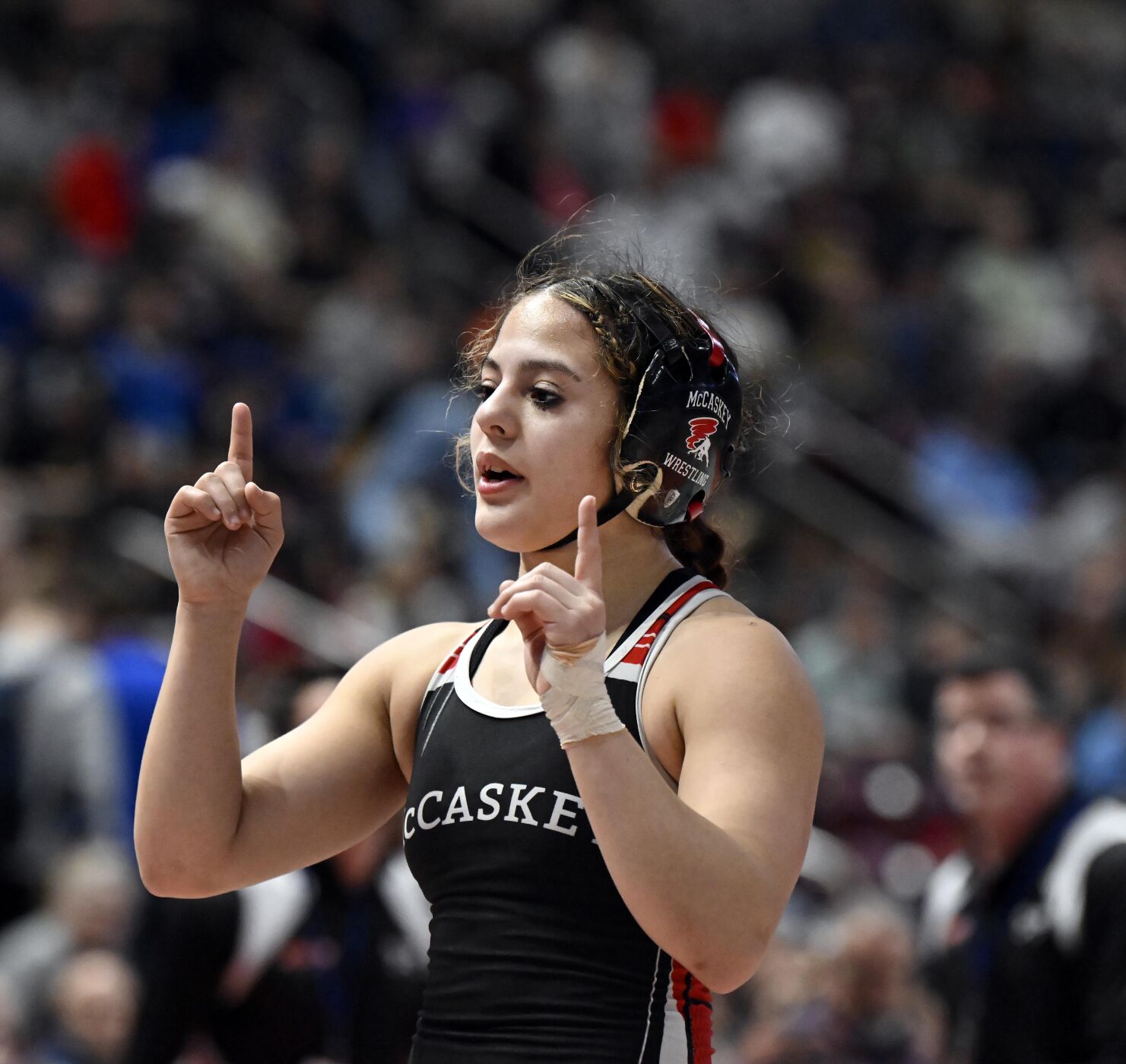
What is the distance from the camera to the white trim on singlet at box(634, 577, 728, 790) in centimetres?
253

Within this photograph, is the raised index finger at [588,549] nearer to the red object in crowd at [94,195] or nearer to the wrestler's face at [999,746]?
the wrestler's face at [999,746]

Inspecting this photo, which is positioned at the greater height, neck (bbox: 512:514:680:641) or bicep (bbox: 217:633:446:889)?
neck (bbox: 512:514:680:641)

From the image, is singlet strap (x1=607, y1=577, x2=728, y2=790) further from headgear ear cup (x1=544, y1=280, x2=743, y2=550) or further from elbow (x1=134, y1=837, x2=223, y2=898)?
elbow (x1=134, y1=837, x2=223, y2=898)

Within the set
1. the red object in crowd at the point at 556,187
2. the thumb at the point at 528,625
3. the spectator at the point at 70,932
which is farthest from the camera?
the red object in crowd at the point at 556,187

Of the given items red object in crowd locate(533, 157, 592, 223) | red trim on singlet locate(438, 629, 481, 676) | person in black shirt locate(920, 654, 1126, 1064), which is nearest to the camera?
red trim on singlet locate(438, 629, 481, 676)

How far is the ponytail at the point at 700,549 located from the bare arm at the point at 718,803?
0.39 m

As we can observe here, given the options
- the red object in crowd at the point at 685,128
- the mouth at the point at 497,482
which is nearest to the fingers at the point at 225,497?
the mouth at the point at 497,482

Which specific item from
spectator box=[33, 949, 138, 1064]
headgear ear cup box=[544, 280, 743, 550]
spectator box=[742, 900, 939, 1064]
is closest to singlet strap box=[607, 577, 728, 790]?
headgear ear cup box=[544, 280, 743, 550]

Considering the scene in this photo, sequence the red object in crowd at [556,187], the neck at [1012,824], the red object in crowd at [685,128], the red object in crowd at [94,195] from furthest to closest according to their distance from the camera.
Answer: the red object in crowd at [685,128] → the red object in crowd at [556,187] → the red object in crowd at [94,195] → the neck at [1012,824]

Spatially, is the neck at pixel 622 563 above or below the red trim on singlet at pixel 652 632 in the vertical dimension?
above

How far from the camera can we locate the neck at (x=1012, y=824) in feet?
15.4

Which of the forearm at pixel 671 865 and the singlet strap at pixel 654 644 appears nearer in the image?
the forearm at pixel 671 865

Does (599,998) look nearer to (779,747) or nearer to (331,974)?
(779,747)

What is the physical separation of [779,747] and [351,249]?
9.41 metres
